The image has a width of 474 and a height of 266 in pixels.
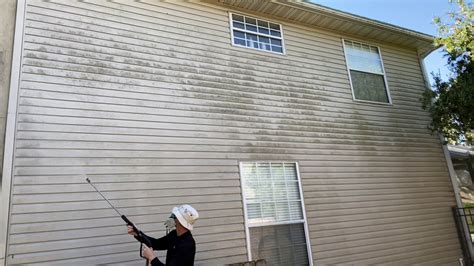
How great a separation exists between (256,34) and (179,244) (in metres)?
5.05

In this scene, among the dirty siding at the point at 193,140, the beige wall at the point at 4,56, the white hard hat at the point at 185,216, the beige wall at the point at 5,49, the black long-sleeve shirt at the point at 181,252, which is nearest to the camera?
the black long-sleeve shirt at the point at 181,252

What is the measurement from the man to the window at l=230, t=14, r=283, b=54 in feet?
13.7

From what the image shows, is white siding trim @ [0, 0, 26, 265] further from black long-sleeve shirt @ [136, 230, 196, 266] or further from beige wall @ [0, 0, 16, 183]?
black long-sleeve shirt @ [136, 230, 196, 266]

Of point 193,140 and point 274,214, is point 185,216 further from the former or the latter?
point 274,214

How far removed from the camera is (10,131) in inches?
182

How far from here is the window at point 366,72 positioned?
8.56 meters

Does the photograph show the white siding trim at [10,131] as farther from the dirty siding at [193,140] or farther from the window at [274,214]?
the window at [274,214]

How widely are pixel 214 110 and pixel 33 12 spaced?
3.12 meters

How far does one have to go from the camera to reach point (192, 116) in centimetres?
608

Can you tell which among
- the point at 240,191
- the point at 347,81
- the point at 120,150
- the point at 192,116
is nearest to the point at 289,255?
the point at 240,191

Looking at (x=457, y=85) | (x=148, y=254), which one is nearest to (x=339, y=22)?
(x=457, y=85)

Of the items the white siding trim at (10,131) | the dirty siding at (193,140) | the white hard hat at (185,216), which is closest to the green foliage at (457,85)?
the dirty siding at (193,140)

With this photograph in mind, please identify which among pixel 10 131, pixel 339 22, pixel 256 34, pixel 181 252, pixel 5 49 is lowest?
pixel 181 252

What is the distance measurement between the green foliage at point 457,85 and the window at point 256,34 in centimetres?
382
